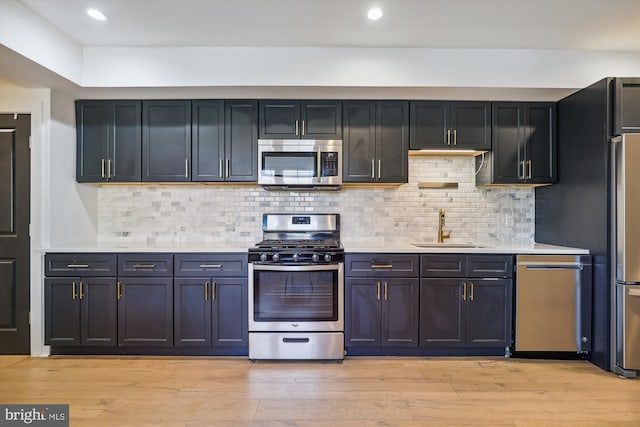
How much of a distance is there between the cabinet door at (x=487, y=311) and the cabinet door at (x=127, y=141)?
10.5 ft

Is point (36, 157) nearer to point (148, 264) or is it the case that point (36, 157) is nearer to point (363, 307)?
point (148, 264)

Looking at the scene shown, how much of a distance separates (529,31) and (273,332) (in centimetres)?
313

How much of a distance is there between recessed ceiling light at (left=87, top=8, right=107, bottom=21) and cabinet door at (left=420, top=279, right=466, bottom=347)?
3.18m

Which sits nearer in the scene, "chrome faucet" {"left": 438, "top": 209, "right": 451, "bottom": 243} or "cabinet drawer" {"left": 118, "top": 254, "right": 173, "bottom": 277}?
"cabinet drawer" {"left": 118, "top": 254, "right": 173, "bottom": 277}

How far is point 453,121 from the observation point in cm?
342

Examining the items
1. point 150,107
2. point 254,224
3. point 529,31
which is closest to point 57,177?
point 150,107

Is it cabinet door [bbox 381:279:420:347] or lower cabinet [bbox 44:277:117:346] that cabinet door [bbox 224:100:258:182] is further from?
cabinet door [bbox 381:279:420:347]

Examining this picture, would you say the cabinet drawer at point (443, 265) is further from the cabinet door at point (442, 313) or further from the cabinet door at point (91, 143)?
the cabinet door at point (91, 143)

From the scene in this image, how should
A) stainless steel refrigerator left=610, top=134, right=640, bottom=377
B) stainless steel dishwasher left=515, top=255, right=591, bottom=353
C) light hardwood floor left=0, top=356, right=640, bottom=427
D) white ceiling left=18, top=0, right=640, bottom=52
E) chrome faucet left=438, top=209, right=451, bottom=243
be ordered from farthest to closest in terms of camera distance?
1. chrome faucet left=438, top=209, right=451, bottom=243
2. stainless steel dishwasher left=515, top=255, right=591, bottom=353
3. stainless steel refrigerator left=610, top=134, right=640, bottom=377
4. white ceiling left=18, top=0, right=640, bottom=52
5. light hardwood floor left=0, top=356, right=640, bottom=427

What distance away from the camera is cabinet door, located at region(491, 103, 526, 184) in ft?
11.3

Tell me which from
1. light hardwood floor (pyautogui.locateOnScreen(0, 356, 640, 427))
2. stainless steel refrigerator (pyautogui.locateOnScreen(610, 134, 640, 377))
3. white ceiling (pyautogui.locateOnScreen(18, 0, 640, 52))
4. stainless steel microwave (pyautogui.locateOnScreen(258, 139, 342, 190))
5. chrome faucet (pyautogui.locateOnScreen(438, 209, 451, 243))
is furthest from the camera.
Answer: chrome faucet (pyautogui.locateOnScreen(438, 209, 451, 243))

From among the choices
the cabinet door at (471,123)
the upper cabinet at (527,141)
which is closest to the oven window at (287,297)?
the cabinet door at (471,123)

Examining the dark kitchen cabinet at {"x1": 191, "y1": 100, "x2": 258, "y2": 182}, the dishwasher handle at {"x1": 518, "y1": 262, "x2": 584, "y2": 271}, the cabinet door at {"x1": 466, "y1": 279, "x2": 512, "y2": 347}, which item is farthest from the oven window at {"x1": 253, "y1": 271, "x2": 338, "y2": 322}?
the dishwasher handle at {"x1": 518, "y1": 262, "x2": 584, "y2": 271}

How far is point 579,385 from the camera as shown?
2654 millimetres
